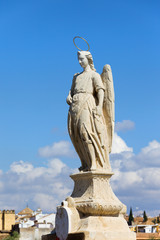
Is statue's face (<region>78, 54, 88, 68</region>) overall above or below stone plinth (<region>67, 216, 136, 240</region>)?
above

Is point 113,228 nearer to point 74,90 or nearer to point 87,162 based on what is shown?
point 87,162

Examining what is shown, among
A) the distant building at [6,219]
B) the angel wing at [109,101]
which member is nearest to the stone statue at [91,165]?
the angel wing at [109,101]

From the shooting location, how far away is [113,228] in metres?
10.9

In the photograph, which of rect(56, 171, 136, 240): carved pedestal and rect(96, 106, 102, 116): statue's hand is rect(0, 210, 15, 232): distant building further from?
rect(96, 106, 102, 116): statue's hand

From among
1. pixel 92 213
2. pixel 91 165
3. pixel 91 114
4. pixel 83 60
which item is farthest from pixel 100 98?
pixel 92 213

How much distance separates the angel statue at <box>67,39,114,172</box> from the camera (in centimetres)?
1132

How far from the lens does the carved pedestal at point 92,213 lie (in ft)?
34.9

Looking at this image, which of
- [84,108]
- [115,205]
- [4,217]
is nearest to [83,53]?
[84,108]

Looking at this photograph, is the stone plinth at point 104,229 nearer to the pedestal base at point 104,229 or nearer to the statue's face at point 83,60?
the pedestal base at point 104,229

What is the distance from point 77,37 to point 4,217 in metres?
82.4

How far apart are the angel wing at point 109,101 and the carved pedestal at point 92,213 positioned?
110cm

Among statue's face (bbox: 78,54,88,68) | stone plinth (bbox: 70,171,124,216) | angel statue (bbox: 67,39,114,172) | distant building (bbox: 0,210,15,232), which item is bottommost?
stone plinth (bbox: 70,171,124,216)

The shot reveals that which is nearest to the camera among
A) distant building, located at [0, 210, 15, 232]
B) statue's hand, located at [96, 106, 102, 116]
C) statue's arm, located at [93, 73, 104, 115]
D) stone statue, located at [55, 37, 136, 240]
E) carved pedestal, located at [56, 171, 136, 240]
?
carved pedestal, located at [56, 171, 136, 240]

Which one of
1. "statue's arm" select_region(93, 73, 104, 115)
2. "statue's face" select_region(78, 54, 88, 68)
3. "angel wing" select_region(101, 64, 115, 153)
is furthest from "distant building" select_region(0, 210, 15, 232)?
"statue's arm" select_region(93, 73, 104, 115)
